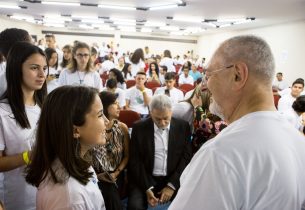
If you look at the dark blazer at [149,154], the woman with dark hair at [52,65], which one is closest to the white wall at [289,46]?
the woman with dark hair at [52,65]

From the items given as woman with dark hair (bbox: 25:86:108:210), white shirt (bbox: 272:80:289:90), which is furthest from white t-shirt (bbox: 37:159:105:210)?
white shirt (bbox: 272:80:289:90)

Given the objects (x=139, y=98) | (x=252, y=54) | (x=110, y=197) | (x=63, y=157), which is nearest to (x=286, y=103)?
(x=139, y=98)

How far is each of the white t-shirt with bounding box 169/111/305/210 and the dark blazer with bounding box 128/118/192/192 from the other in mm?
1743

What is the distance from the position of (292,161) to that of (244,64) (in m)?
0.30

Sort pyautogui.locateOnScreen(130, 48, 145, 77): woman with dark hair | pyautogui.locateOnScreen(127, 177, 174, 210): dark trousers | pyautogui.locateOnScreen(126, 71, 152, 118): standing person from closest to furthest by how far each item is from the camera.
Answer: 1. pyautogui.locateOnScreen(127, 177, 174, 210): dark trousers
2. pyautogui.locateOnScreen(126, 71, 152, 118): standing person
3. pyautogui.locateOnScreen(130, 48, 145, 77): woman with dark hair

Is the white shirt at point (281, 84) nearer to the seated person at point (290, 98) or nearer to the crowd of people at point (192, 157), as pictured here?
the seated person at point (290, 98)

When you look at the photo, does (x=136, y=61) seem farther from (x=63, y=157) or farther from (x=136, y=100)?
(x=63, y=157)

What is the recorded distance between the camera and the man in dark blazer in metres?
2.44

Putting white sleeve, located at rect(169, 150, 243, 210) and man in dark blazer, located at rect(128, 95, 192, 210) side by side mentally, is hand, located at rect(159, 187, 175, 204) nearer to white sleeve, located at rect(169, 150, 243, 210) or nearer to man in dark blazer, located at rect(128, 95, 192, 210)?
man in dark blazer, located at rect(128, 95, 192, 210)

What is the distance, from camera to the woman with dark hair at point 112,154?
7.08ft

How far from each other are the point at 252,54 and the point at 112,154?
1820 millimetres

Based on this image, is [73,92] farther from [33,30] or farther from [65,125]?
[33,30]

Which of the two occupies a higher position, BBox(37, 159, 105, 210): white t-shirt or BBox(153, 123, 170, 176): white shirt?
BBox(37, 159, 105, 210): white t-shirt

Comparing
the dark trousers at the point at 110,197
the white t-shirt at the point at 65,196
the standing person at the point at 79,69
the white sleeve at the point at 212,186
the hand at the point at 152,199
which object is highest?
the standing person at the point at 79,69
